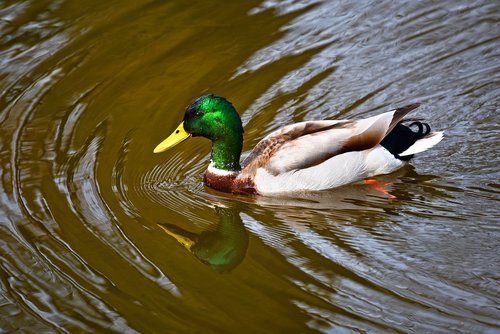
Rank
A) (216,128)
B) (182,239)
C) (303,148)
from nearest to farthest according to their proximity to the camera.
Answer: (182,239)
(303,148)
(216,128)

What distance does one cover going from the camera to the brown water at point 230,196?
17.2 feet

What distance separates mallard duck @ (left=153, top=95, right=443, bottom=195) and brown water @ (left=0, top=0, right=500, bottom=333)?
0.49 ft

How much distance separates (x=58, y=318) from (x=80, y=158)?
2.48m

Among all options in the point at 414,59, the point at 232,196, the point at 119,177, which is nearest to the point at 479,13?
the point at 414,59

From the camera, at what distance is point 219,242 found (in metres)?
6.42

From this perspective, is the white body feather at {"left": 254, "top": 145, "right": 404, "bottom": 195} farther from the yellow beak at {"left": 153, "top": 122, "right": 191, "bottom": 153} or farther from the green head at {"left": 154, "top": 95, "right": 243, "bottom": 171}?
the yellow beak at {"left": 153, "top": 122, "right": 191, "bottom": 153}

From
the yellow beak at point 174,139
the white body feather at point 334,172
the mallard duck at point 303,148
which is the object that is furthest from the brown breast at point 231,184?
the yellow beak at point 174,139

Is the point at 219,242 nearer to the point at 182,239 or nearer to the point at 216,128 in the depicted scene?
the point at 182,239

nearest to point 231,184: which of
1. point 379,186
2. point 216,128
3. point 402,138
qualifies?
point 216,128

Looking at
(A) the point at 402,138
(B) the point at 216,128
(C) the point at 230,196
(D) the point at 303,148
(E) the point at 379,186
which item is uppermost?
(B) the point at 216,128

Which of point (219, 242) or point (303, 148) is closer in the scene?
point (219, 242)

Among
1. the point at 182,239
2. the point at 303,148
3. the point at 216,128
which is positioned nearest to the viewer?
the point at 182,239

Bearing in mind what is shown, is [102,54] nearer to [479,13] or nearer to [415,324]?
[479,13]

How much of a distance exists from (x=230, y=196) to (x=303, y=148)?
0.73 m
